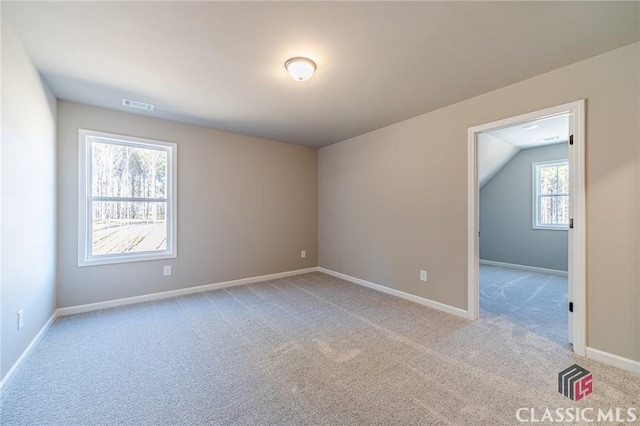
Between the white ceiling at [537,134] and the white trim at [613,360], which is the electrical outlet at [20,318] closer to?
the white trim at [613,360]

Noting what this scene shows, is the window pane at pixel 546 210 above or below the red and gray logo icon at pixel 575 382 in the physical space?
above

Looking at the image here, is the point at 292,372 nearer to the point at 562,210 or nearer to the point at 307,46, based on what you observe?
the point at 307,46

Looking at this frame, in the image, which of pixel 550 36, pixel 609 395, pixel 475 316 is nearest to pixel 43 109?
pixel 550 36

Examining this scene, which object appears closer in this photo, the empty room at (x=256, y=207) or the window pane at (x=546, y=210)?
the empty room at (x=256, y=207)

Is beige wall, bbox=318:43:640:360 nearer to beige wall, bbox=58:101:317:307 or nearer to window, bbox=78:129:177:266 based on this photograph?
beige wall, bbox=58:101:317:307

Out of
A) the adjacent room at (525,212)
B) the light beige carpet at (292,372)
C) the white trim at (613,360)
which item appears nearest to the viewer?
the light beige carpet at (292,372)

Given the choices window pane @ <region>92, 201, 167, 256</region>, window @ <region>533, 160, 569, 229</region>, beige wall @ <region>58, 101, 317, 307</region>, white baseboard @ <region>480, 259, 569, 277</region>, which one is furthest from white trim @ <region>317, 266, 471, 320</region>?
window @ <region>533, 160, 569, 229</region>

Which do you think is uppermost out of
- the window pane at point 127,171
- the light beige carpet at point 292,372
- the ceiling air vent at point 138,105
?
the ceiling air vent at point 138,105

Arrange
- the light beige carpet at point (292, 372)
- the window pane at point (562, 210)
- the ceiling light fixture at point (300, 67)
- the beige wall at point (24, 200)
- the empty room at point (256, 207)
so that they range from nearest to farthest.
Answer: the light beige carpet at point (292, 372) → the empty room at point (256, 207) → the beige wall at point (24, 200) → the ceiling light fixture at point (300, 67) → the window pane at point (562, 210)

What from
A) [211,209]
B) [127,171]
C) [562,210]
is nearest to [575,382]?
[211,209]

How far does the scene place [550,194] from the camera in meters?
5.36

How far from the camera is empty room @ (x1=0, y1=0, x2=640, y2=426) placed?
1731 millimetres

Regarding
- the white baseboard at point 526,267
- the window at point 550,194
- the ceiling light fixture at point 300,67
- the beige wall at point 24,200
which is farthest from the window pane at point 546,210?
the beige wall at point 24,200

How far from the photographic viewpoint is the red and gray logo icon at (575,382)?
1.76 m
